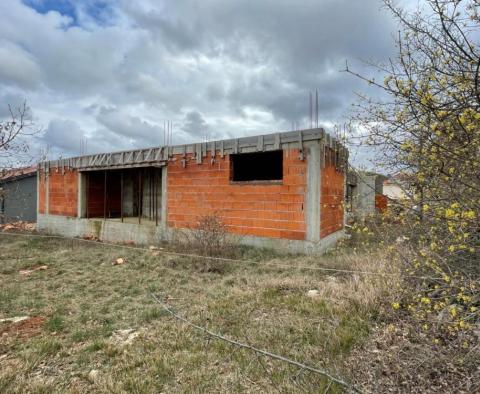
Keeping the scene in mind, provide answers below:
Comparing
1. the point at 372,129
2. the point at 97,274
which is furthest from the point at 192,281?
the point at 372,129

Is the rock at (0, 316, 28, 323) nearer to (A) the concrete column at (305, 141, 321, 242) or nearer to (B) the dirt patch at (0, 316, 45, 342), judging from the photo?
(B) the dirt patch at (0, 316, 45, 342)

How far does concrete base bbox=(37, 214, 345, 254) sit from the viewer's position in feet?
24.1

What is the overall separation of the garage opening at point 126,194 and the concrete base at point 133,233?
650mm

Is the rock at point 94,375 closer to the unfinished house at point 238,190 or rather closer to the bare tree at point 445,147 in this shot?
the bare tree at point 445,147

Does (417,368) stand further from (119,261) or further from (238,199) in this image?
(119,261)

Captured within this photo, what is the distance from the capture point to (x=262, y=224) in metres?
7.80

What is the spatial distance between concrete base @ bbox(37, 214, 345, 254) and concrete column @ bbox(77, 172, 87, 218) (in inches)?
12.6

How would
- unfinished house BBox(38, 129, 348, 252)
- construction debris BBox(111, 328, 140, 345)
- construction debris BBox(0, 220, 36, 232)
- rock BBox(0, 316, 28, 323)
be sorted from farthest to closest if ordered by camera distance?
construction debris BBox(0, 220, 36, 232) < unfinished house BBox(38, 129, 348, 252) < rock BBox(0, 316, 28, 323) < construction debris BBox(111, 328, 140, 345)

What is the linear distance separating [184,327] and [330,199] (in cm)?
575

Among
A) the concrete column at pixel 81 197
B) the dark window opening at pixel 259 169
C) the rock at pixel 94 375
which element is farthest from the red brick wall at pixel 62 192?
the rock at pixel 94 375

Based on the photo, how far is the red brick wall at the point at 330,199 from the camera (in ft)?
24.4

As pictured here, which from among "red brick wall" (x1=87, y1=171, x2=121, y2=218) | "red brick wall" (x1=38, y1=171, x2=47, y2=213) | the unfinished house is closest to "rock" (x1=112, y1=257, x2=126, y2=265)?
the unfinished house

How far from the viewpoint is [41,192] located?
1496 cm

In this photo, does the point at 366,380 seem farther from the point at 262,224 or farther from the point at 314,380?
the point at 262,224
